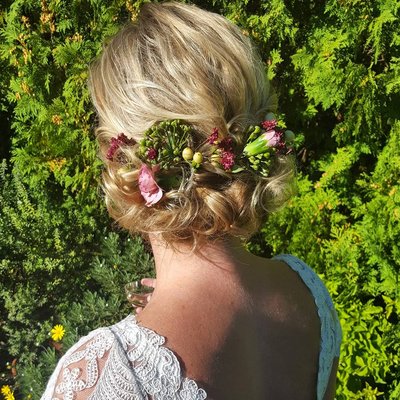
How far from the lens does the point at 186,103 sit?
4.10 ft

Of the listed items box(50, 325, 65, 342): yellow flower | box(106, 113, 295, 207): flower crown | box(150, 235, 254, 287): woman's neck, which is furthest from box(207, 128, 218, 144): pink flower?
box(50, 325, 65, 342): yellow flower

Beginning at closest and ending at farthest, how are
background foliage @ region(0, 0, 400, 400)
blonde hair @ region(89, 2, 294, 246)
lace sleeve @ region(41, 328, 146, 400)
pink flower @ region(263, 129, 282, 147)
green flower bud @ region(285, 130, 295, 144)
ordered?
1. lace sleeve @ region(41, 328, 146, 400)
2. blonde hair @ region(89, 2, 294, 246)
3. pink flower @ region(263, 129, 282, 147)
4. green flower bud @ region(285, 130, 295, 144)
5. background foliage @ region(0, 0, 400, 400)

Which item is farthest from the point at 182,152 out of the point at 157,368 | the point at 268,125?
the point at 157,368

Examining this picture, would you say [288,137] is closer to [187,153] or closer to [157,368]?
[187,153]

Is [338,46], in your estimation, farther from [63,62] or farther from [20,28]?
[20,28]

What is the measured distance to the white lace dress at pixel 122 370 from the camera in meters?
1.16

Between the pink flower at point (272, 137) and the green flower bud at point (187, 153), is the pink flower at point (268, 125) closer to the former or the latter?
the pink flower at point (272, 137)

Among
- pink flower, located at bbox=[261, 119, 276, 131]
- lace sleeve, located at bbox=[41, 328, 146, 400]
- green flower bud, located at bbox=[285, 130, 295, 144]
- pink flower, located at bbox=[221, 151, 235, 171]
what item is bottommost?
lace sleeve, located at bbox=[41, 328, 146, 400]

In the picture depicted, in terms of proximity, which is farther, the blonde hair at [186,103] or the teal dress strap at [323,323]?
the teal dress strap at [323,323]

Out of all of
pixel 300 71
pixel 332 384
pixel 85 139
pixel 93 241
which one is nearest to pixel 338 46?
pixel 300 71

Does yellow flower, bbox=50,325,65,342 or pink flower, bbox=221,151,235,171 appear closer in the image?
pink flower, bbox=221,151,235,171

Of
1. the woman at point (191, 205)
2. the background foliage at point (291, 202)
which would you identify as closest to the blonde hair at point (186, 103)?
the woman at point (191, 205)

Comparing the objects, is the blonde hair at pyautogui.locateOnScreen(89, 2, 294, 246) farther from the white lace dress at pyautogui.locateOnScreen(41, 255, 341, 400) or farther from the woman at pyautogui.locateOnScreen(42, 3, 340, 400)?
the white lace dress at pyautogui.locateOnScreen(41, 255, 341, 400)

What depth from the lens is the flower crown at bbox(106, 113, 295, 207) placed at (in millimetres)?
1270
